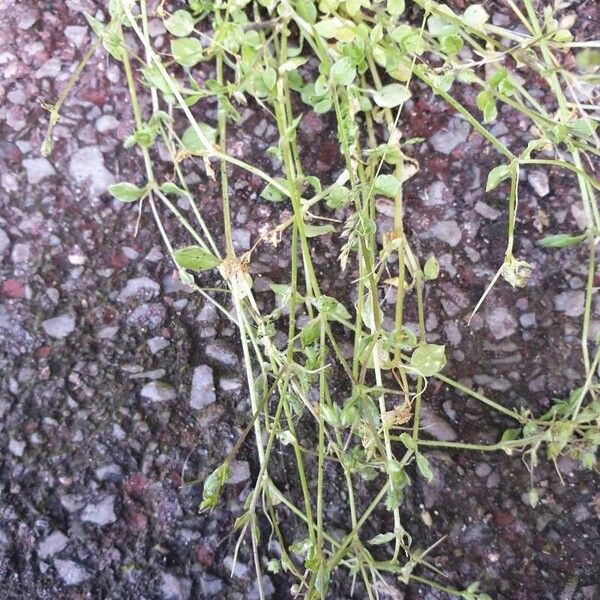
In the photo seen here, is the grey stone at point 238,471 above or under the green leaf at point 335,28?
under

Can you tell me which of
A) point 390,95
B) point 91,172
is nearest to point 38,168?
point 91,172

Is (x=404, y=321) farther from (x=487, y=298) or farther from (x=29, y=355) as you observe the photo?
(x=29, y=355)

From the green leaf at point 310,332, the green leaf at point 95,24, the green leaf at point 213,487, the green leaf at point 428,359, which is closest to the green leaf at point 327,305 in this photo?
the green leaf at point 310,332

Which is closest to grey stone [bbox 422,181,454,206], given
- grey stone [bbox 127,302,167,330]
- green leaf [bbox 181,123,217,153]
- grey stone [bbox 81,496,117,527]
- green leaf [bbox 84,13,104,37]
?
green leaf [bbox 181,123,217,153]

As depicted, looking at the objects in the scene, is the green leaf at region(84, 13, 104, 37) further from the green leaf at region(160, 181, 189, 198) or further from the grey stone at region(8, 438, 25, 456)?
the grey stone at region(8, 438, 25, 456)

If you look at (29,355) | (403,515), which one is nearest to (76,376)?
(29,355)

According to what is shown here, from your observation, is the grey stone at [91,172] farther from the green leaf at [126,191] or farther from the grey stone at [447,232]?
the grey stone at [447,232]
